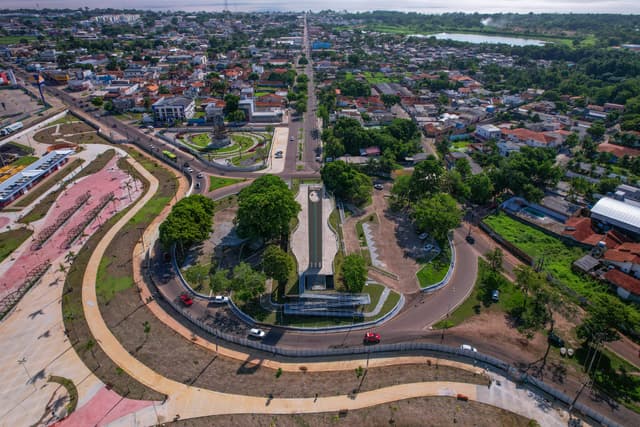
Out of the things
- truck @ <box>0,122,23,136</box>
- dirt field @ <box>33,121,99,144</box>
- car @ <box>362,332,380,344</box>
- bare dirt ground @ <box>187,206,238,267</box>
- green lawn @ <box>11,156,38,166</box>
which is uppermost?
truck @ <box>0,122,23,136</box>

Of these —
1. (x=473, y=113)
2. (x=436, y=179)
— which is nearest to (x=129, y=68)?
(x=473, y=113)

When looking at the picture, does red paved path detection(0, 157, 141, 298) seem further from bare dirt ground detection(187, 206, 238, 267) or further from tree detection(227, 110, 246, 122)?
tree detection(227, 110, 246, 122)

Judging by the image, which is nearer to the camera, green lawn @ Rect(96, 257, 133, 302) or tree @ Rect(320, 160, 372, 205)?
green lawn @ Rect(96, 257, 133, 302)

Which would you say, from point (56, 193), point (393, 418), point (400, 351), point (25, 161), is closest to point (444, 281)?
point (400, 351)

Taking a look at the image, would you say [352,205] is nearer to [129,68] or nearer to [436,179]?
[436,179]

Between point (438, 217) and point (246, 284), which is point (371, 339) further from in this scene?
point (438, 217)

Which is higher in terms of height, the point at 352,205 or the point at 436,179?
the point at 436,179

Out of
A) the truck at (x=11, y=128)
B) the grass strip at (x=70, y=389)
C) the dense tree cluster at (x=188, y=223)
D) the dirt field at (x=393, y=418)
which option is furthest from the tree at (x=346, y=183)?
the truck at (x=11, y=128)

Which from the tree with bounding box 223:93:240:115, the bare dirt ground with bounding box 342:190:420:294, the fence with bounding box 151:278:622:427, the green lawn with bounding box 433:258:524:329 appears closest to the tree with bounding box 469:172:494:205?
the bare dirt ground with bounding box 342:190:420:294
